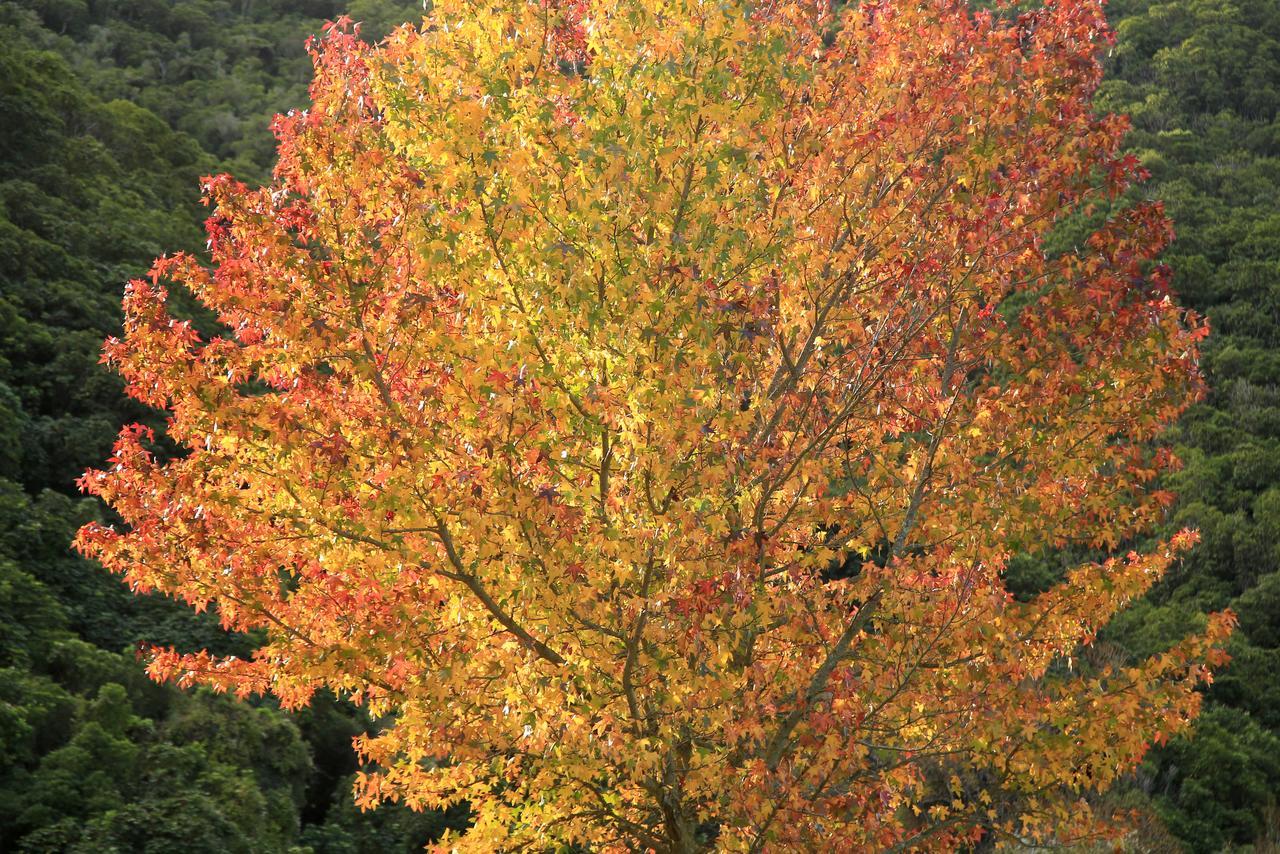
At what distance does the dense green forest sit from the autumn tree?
7.62 meters

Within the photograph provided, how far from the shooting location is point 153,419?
991 inches

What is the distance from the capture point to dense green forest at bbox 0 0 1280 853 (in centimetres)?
1497

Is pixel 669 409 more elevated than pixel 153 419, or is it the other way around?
pixel 153 419

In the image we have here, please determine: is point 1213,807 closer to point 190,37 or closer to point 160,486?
point 160,486

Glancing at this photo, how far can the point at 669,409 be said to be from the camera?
6.79 meters

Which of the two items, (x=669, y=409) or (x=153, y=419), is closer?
(x=669, y=409)

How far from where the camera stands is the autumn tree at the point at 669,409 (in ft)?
22.9

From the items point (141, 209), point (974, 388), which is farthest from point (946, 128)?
point (141, 209)

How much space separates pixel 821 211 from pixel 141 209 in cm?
2586

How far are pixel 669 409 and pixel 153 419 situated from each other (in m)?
21.2

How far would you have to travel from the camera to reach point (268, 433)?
24.5ft

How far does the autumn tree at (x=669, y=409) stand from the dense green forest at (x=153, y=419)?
7616 mm

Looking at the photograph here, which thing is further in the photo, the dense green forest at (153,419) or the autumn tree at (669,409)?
the dense green forest at (153,419)

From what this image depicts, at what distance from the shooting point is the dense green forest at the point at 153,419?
14969 millimetres
